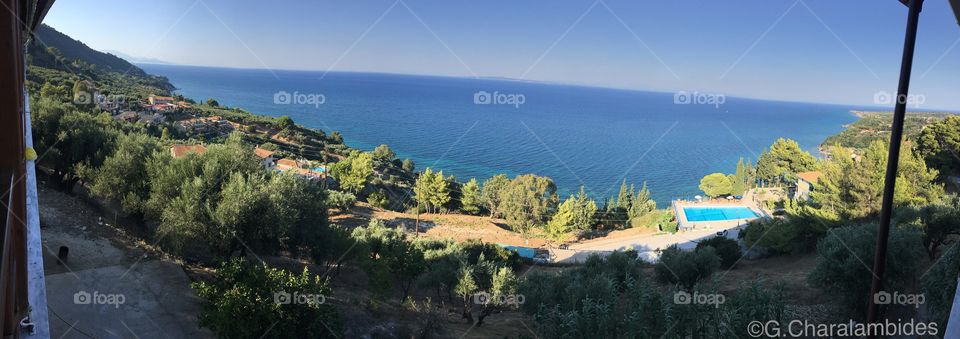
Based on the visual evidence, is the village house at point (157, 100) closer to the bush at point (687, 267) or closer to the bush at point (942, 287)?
the bush at point (687, 267)

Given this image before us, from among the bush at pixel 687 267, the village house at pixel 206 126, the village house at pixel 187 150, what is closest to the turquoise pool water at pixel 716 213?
the bush at pixel 687 267

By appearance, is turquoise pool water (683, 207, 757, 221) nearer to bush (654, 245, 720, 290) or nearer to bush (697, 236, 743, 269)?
bush (697, 236, 743, 269)

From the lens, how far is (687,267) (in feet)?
39.9

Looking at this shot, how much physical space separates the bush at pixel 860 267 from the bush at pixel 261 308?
7.92 meters

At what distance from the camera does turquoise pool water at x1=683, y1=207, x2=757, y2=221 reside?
3116 cm

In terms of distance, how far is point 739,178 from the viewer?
4000cm

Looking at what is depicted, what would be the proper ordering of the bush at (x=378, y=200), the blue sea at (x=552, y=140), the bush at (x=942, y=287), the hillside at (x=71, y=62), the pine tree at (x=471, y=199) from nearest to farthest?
the bush at (x=942, y=287), the bush at (x=378, y=200), the hillside at (x=71, y=62), the pine tree at (x=471, y=199), the blue sea at (x=552, y=140)

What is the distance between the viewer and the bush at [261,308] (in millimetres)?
5906

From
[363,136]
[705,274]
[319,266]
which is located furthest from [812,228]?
[363,136]

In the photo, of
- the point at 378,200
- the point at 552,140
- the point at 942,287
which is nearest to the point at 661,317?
the point at 942,287

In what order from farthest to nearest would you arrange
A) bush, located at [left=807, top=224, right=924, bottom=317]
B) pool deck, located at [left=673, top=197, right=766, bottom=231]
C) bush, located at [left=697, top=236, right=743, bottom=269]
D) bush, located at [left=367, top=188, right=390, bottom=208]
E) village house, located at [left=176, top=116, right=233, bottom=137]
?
village house, located at [left=176, top=116, right=233, bottom=137]
bush, located at [left=367, top=188, right=390, bottom=208]
pool deck, located at [left=673, top=197, right=766, bottom=231]
bush, located at [left=697, top=236, right=743, bottom=269]
bush, located at [left=807, top=224, right=924, bottom=317]

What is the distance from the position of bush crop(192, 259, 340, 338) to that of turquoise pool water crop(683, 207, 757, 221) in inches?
1140

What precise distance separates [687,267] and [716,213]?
2290 cm

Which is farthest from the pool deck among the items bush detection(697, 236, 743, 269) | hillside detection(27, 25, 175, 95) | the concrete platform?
hillside detection(27, 25, 175, 95)
